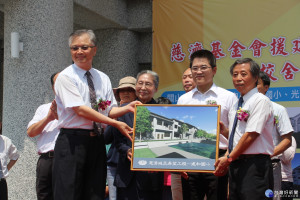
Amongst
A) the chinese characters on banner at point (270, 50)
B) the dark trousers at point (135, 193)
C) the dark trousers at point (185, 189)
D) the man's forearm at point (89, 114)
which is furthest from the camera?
the chinese characters on banner at point (270, 50)

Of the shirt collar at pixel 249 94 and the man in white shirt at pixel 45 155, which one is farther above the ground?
the shirt collar at pixel 249 94

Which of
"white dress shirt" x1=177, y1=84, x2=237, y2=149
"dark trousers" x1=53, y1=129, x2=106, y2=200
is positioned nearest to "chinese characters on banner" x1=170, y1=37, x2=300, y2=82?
"white dress shirt" x1=177, y1=84, x2=237, y2=149

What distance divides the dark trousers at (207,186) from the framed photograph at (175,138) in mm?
312

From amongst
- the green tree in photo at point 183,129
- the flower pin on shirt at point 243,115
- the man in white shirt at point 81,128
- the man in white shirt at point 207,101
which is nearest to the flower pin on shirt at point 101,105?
the man in white shirt at point 81,128

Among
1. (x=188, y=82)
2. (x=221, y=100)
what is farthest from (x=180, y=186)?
(x=188, y=82)

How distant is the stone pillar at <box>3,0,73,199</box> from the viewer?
15.9ft

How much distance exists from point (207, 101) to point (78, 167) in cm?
115

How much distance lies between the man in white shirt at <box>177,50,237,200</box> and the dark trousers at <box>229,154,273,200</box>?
0.55ft

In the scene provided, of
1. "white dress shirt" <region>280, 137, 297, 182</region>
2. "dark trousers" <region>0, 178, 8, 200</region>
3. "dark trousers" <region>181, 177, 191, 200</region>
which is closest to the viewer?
"dark trousers" <region>181, 177, 191, 200</region>

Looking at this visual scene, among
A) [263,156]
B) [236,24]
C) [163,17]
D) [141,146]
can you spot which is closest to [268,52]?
[236,24]

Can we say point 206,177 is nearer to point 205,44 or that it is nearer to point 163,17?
point 205,44

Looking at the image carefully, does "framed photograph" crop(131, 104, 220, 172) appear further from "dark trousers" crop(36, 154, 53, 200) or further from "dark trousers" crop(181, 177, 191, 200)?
"dark trousers" crop(36, 154, 53, 200)

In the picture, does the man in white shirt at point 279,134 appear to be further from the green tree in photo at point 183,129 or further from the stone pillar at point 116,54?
the stone pillar at point 116,54

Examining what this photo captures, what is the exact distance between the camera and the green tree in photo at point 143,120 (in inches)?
113
